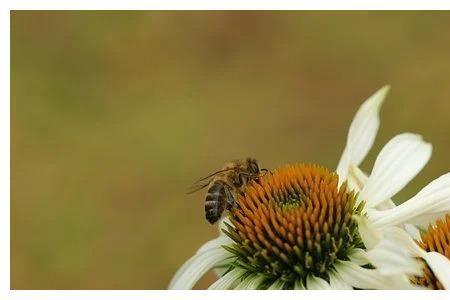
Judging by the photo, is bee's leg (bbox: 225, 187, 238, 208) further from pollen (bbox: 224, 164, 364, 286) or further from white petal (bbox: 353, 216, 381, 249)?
white petal (bbox: 353, 216, 381, 249)

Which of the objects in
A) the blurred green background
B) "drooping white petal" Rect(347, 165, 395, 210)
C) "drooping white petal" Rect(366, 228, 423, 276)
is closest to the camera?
"drooping white petal" Rect(366, 228, 423, 276)

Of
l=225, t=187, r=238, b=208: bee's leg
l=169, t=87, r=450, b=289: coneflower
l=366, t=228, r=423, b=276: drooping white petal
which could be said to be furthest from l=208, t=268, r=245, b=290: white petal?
l=366, t=228, r=423, b=276: drooping white petal

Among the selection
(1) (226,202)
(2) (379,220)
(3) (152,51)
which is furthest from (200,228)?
(2) (379,220)

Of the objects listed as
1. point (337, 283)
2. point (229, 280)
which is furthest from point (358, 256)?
point (229, 280)

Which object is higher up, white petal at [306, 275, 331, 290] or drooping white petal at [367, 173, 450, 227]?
drooping white petal at [367, 173, 450, 227]

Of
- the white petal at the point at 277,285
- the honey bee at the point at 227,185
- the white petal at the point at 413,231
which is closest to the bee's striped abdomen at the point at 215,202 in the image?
the honey bee at the point at 227,185

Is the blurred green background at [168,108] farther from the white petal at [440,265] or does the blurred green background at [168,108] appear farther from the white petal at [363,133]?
the white petal at [440,265]

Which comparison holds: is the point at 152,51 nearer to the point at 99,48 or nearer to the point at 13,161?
the point at 99,48
